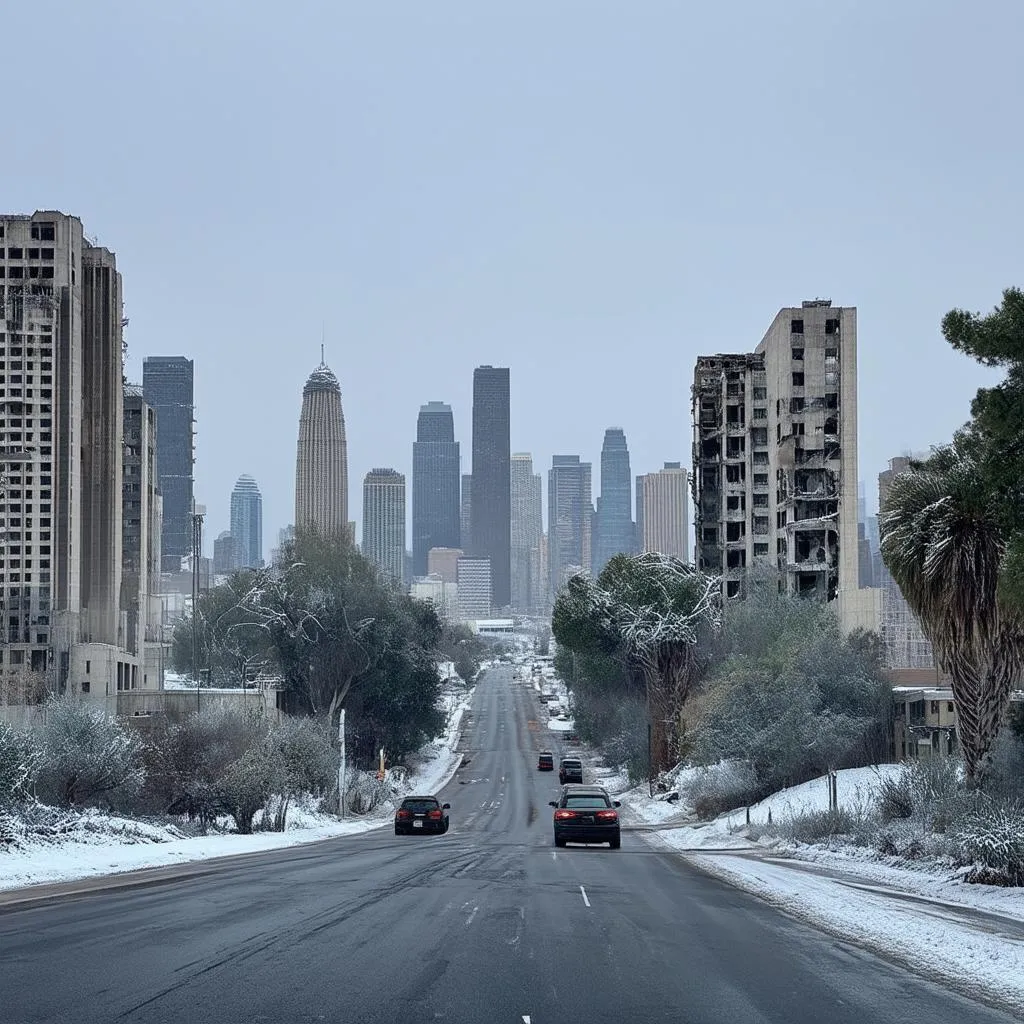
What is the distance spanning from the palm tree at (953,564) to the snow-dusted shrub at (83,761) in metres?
20.6

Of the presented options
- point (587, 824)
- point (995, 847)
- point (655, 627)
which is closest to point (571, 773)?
point (655, 627)

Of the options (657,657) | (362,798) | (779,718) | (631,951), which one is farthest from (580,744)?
(631,951)

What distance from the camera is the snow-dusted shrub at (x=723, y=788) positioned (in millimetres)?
55469

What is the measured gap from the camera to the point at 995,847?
2289 cm

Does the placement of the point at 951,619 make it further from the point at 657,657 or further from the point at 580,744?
the point at 580,744

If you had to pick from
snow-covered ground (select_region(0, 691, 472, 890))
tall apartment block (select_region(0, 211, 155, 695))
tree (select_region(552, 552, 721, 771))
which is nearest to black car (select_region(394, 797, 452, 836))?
snow-covered ground (select_region(0, 691, 472, 890))

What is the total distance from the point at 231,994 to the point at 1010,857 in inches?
560

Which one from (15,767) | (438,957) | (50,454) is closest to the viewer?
(438,957)

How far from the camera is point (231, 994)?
41.5ft

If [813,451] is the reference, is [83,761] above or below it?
below

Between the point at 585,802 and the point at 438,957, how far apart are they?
26353 millimetres

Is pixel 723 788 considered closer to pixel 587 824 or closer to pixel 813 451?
pixel 587 824

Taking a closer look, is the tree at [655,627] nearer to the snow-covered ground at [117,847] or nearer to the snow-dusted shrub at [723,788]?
the snow-dusted shrub at [723,788]

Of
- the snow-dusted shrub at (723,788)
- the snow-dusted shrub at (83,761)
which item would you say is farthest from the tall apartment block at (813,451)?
the snow-dusted shrub at (83,761)
